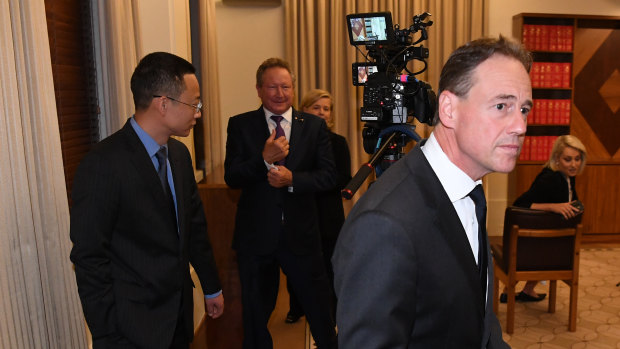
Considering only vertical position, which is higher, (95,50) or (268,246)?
(95,50)

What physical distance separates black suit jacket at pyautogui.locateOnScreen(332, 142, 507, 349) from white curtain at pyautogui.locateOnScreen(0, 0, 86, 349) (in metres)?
1.05

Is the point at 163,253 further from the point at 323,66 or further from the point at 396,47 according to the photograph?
the point at 323,66

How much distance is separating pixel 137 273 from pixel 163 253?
10 cm

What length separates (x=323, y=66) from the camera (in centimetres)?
538

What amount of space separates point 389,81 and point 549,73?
387 cm

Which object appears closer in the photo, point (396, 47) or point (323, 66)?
point (396, 47)

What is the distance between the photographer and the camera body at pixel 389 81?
87.0 inches

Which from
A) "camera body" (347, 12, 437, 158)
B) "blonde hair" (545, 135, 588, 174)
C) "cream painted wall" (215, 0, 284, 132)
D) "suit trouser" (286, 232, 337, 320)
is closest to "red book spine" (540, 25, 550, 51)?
"blonde hair" (545, 135, 588, 174)

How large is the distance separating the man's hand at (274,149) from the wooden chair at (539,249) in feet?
5.49

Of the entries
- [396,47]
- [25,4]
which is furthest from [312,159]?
[25,4]

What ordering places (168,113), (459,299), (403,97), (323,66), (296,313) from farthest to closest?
1. (323,66)
2. (296,313)
3. (403,97)
4. (168,113)
5. (459,299)

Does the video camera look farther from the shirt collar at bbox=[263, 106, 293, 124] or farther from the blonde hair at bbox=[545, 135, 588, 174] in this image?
the blonde hair at bbox=[545, 135, 588, 174]

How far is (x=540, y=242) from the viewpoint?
3.31m

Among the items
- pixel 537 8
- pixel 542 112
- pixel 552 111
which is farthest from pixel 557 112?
pixel 537 8
